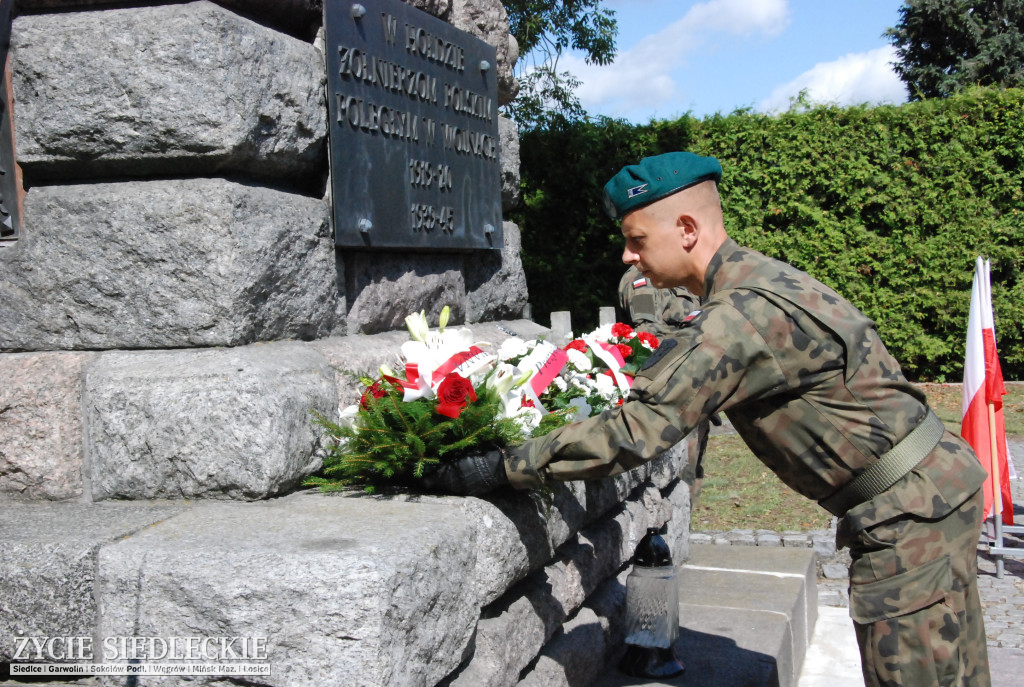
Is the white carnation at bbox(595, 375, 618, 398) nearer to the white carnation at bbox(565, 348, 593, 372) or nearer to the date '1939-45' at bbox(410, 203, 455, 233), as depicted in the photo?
the white carnation at bbox(565, 348, 593, 372)

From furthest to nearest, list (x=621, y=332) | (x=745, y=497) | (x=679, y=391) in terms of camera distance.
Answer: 1. (x=745, y=497)
2. (x=621, y=332)
3. (x=679, y=391)

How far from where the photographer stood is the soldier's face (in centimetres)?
245

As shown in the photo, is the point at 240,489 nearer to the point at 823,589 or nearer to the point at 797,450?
the point at 797,450

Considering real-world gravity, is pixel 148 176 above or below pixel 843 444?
above

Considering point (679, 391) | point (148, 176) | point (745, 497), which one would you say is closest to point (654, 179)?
point (679, 391)

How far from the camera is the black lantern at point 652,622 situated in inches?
118

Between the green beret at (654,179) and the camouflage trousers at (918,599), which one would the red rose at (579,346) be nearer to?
the green beret at (654,179)

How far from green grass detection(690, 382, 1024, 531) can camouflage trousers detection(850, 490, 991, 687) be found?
368cm

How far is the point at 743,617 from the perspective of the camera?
359 centimetres

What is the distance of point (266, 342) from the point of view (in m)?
2.68

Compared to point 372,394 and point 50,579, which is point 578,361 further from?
point 50,579

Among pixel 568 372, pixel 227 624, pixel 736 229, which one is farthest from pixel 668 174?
pixel 736 229

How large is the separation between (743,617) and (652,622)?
72 cm

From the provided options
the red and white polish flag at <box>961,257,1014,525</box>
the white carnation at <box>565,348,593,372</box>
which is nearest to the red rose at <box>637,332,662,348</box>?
the white carnation at <box>565,348,593,372</box>
